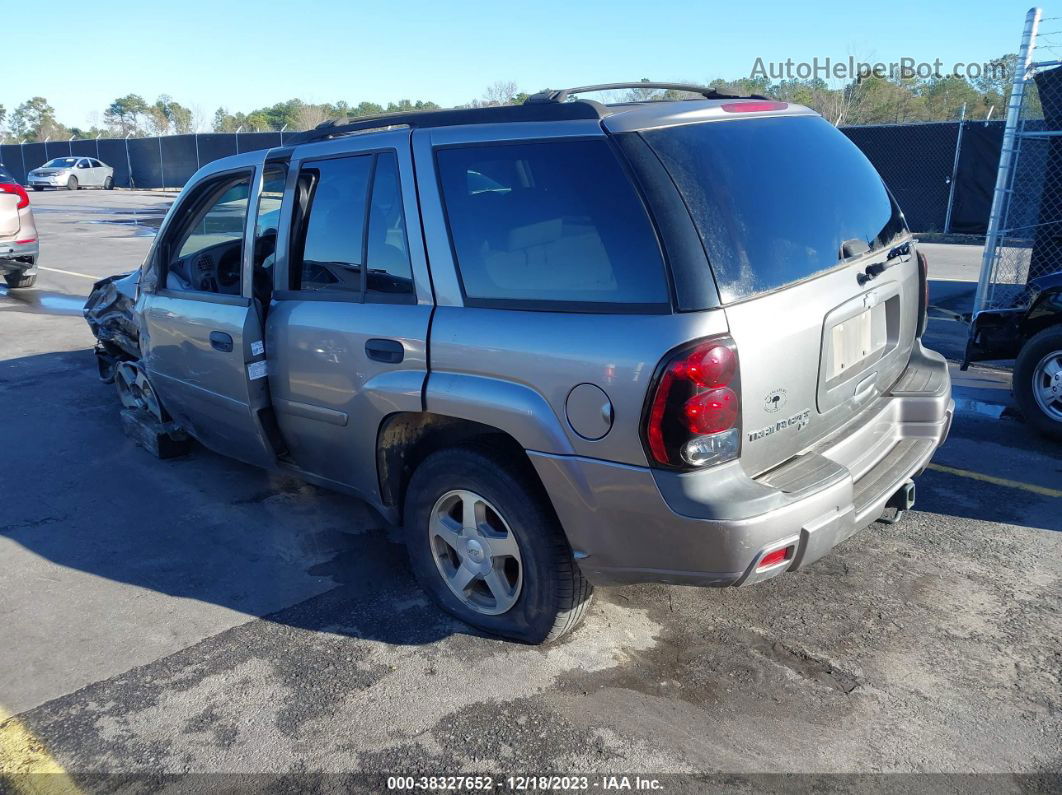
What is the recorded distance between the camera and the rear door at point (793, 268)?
9.07 ft

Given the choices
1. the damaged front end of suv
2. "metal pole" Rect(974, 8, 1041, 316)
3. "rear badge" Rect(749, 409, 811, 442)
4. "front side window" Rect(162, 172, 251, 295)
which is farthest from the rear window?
"metal pole" Rect(974, 8, 1041, 316)

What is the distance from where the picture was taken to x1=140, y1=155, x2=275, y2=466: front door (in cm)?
416

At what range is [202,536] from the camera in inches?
174

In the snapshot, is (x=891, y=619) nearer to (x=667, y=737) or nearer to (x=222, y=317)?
(x=667, y=737)

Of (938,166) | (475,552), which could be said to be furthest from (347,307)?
(938,166)

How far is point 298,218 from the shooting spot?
3936mm

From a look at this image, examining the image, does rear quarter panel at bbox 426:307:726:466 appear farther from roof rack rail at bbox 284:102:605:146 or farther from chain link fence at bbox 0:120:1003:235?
chain link fence at bbox 0:120:1003:235

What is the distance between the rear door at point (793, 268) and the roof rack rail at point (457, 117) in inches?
12.9

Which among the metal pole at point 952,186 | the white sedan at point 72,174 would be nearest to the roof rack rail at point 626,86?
the metal pole at point 952,186

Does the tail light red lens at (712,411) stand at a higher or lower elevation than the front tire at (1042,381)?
higher

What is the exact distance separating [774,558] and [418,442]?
1526 mm

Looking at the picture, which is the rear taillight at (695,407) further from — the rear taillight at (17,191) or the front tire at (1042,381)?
the rear taillight at (17,191)

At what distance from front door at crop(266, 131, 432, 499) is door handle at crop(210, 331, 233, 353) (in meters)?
0.25

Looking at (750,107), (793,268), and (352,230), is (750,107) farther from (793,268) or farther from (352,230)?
(352,230)
